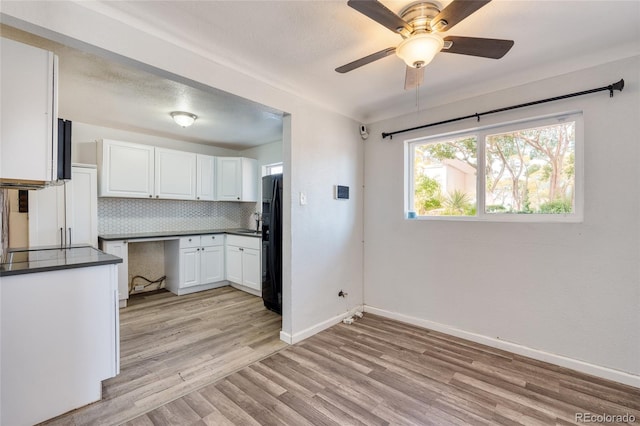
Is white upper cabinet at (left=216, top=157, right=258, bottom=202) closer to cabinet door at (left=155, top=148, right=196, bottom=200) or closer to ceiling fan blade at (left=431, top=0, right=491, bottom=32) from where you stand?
cabinet door at (left=155, top=148, right=196, bottom=200)

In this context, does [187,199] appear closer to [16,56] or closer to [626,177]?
[16,56]

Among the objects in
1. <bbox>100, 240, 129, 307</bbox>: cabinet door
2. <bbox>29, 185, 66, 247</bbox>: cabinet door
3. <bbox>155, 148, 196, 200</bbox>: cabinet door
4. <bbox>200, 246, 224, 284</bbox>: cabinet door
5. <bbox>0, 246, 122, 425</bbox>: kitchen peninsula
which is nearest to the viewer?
<bbox>0, 246, 122, 425</bbox>: kitchen peninsula

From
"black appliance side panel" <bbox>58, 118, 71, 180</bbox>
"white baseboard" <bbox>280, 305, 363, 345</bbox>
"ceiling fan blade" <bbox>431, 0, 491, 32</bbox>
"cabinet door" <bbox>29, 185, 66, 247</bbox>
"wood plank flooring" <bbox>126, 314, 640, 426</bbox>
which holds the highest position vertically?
"ceiling fan blade" <bbox>431, 0, 491, 32</bbox>

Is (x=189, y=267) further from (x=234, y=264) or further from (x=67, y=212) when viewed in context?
(x=67, y=212)

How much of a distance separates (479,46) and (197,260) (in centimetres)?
419

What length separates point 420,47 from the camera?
1.55m

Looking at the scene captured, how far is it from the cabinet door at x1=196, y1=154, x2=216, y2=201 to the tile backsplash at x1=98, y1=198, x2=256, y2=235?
387mm

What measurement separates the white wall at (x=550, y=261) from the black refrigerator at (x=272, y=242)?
52.7 inches

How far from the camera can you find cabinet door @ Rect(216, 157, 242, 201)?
4824 mm

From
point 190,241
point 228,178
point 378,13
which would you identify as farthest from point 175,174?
point 378,13

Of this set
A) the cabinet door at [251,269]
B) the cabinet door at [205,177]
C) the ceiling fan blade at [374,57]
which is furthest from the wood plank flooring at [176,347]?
the ceiling fan blade at [374,57]

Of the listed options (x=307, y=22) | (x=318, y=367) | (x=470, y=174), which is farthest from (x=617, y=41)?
(x=318, y=367)

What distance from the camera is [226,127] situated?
3.95 m

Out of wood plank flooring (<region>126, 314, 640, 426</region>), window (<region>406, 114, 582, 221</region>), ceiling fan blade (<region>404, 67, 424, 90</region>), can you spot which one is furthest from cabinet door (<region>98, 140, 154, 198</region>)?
ceiling fan blade (<region>404, 67, 424, 90</region>)
